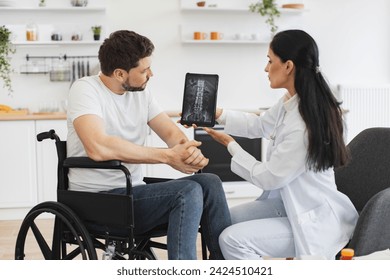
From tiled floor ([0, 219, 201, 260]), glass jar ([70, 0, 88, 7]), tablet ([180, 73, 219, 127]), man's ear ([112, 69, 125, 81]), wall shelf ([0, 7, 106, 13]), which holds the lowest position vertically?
tiled floor ([0, 219, 201, 260])

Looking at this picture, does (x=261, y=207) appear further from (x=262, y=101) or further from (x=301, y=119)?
(x=262, y=101)

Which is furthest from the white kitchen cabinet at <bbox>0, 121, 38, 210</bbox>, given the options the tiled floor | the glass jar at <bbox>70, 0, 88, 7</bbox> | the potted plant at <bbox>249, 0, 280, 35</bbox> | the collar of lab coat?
the collar of lab coat

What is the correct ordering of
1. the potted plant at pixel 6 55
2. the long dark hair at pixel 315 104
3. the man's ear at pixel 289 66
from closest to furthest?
the long dark hair at pixel 315 104 → the man's ear at pixel 289 66 → the potted plant at pixel 6 55

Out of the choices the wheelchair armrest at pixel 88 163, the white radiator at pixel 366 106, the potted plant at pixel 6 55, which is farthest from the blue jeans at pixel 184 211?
the white radiator at pixel 366 106

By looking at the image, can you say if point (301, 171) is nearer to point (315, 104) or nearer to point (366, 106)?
point (315, 104)

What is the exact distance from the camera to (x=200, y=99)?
2479 millimetres

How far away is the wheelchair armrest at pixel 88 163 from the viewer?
215 centimetres

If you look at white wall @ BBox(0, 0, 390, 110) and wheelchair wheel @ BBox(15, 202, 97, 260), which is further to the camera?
white wall @ BBox(0, 0, 390, 110)

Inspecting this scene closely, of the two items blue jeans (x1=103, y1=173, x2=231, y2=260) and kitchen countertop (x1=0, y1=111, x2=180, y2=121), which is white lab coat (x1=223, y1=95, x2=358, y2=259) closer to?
blue jeans (x1=103, y1=173, x2=231, y2=260)

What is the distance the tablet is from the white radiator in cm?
324

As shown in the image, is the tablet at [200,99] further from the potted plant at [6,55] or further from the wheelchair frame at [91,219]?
the potted plant at [6,55]

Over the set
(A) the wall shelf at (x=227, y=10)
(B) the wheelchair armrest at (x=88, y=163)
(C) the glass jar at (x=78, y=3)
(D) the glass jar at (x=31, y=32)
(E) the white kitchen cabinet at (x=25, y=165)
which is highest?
(C) the glass jar at (x=78, y=3)

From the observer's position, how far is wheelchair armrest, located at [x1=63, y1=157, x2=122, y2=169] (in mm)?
2152

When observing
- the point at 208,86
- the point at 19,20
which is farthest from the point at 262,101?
the point at 208,86
